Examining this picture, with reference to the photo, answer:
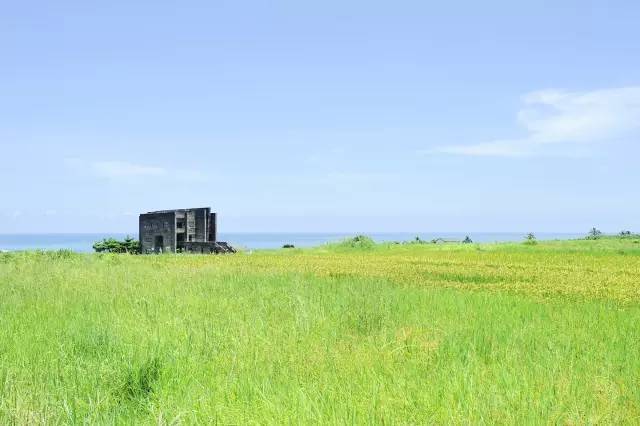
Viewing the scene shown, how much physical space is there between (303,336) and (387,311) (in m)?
1.99

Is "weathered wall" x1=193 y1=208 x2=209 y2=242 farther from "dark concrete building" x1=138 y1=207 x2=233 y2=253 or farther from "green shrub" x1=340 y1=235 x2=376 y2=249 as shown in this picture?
"green shrub" x1=340 y1=235 x2=376 y2=249

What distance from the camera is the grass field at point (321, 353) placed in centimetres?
452

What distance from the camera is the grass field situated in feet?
14.8

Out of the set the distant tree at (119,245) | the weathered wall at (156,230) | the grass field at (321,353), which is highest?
the weathered wall at (156,230)

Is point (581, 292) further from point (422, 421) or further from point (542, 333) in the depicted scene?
point (422, 421)

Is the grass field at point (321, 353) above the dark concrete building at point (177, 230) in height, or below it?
below

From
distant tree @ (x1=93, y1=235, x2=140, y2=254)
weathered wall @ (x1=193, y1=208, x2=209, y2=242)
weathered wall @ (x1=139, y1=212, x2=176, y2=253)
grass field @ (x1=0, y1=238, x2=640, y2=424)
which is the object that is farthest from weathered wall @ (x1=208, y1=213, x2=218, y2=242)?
grass field @ (x1=0, y1=238, x2=640, y2=424)

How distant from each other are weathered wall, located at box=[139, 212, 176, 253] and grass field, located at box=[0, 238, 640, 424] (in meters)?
23.6

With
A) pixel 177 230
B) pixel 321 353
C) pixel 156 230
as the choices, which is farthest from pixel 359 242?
pixel 321 353

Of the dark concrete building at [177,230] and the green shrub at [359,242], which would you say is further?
the dark concrete building at [177,230]

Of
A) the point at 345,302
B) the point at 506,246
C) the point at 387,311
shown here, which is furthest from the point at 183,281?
the point at 506,246

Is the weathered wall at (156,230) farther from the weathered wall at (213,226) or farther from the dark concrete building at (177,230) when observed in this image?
the weathered wall at (213,226)

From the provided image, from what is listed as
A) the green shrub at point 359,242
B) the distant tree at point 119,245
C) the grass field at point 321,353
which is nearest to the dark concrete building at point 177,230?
the distant tree at point 119,245

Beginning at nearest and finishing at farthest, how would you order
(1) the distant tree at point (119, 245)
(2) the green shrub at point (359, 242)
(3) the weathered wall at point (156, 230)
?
(2) the green shrub at point (359, 242), (3) the weathered wall at point (156, 230), (1) the distant tree at point (119, 245)
